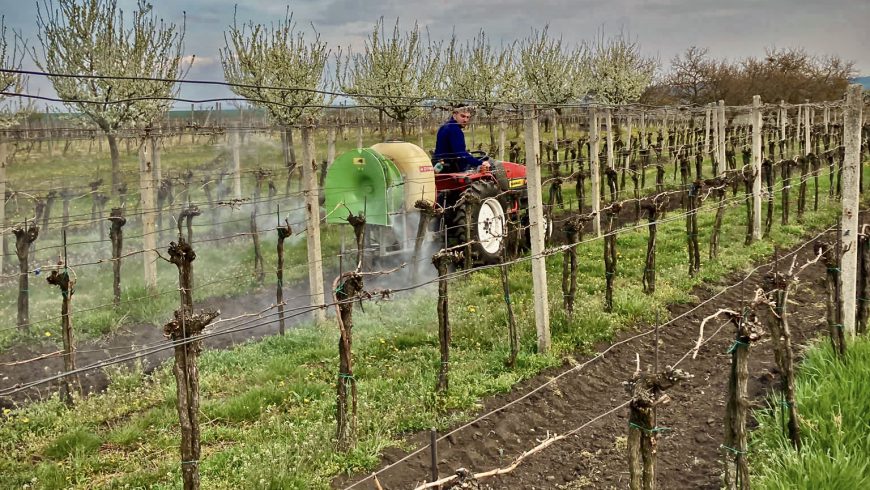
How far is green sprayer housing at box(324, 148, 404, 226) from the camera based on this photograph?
9773 millimetres

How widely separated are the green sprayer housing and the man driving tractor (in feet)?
3.40

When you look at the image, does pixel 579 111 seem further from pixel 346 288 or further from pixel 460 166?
pixel 346 288

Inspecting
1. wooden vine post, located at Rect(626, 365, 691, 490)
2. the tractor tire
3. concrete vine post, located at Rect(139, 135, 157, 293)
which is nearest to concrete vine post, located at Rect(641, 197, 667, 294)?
the tractor tire

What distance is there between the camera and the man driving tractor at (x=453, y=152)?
1023 centimetres

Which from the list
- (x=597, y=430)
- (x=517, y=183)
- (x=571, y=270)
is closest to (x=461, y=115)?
(x=517, y=183)

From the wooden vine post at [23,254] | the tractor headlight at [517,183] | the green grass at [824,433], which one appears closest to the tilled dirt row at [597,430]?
the green grass at [824,433]

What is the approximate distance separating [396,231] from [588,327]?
12.8 feet

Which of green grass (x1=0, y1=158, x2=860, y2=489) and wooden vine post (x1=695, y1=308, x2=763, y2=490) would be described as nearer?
wooden vine post (x1=695, y1=308, x2=763, y2=490)

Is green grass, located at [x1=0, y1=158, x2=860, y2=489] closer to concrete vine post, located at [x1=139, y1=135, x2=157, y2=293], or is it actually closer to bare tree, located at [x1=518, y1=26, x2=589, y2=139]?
concrete vine post, located at [x1=139, y1=135, x2=157, y2=293]

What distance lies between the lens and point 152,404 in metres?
6.26

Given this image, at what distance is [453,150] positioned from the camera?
1048 cm

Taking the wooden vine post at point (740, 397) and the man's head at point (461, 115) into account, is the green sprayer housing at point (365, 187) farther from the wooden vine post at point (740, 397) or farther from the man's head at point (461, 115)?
the wooden vine post at point (740, 397)

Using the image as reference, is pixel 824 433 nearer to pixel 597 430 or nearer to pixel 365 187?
pixel 597 430

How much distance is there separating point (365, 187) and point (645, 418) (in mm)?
7264
